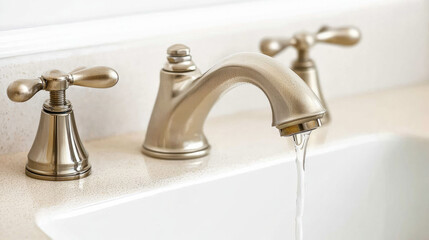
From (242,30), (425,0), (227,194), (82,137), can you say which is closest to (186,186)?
(227,194)

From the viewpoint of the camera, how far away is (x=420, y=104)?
3.49 ft

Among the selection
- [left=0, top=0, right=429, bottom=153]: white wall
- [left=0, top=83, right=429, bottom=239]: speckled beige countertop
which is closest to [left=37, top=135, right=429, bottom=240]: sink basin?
[left=0, top=83, right=429, bottom=239]: speckled beige countertop

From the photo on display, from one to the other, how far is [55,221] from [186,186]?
0.14 m

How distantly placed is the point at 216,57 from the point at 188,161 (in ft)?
0.58

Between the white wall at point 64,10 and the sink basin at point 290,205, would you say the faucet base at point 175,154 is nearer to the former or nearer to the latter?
the sink basin at point 290,205

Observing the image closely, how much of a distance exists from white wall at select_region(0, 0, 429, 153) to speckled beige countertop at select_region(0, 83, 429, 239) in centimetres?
2

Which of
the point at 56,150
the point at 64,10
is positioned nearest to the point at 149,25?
the point at 64,10

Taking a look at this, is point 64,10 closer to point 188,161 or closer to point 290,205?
point 188,161

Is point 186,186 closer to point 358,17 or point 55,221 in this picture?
point 55,221

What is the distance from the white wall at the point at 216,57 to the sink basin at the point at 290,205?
165 mm

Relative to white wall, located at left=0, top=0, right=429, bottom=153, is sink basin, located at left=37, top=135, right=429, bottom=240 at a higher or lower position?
lower

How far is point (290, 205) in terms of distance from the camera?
0.84m

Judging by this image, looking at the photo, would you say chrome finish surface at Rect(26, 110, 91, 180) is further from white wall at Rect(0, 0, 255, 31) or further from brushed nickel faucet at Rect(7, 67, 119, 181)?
white wall at Rect(0, 0, 255, 31)

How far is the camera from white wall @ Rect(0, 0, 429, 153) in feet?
2.71
